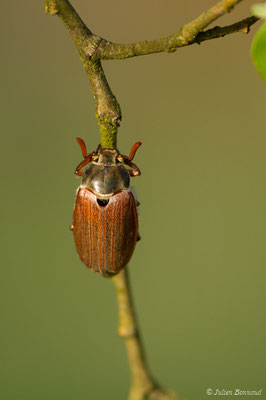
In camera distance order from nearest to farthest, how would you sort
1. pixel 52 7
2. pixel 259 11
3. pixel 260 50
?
pixel 259 11 < pixel 260 50 < pixel 52 7

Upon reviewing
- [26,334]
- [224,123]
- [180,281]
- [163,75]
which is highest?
[163,75]

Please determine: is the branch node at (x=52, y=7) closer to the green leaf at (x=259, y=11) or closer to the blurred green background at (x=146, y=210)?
the green leaf at (x=259, y=11)

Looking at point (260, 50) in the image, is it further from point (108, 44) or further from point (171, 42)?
point (108, 44)

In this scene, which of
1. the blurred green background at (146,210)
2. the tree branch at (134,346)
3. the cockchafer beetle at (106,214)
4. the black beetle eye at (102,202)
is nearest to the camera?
the tree branch at (134,346)

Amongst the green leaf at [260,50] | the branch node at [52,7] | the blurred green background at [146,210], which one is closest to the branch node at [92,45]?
the branch node at [52,7]

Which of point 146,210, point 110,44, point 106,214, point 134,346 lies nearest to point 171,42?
point 110,44

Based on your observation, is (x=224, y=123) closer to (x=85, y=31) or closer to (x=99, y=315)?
(x=99, y=315)

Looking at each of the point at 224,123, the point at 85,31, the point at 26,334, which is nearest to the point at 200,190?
the point at 224,123
